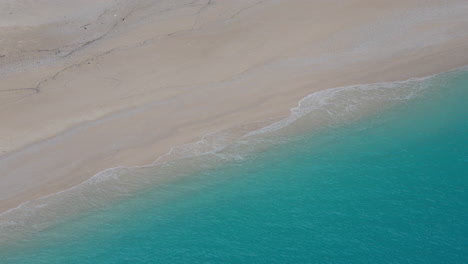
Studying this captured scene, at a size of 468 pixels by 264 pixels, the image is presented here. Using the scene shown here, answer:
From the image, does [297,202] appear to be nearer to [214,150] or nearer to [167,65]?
[214,150]

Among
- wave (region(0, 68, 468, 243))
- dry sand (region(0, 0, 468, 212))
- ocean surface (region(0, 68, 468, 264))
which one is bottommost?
ocean surface (region(0, 68, 468, 264))

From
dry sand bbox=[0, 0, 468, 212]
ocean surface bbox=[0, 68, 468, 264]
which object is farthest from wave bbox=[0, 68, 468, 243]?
dry sand bbox=[0, 0, 468, 212]

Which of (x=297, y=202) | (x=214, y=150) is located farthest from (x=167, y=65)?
(x=297, y=202)

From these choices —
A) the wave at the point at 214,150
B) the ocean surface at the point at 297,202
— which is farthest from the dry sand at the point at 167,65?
the ocean surface at the point at 297,202

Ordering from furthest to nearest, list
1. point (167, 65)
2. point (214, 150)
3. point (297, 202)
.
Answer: point (167, 65) → point (214, 150) → point (297, 202)

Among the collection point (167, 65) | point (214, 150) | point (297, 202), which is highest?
point (167, 65)

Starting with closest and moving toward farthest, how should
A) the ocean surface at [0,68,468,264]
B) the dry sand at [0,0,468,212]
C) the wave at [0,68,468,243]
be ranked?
1. the ocean surface at [0,68,468,264]
2. the wave at [0,68,468,243]
3. the dry sand at [0,0,468,212]

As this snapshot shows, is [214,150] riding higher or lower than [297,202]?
higher

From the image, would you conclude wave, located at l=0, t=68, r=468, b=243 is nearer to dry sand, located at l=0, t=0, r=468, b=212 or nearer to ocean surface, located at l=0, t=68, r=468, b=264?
ocean surface, located at l=0, t=68, r=468, b=264
